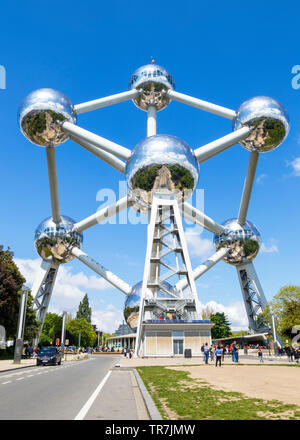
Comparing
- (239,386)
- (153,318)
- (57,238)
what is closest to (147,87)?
(57,238)

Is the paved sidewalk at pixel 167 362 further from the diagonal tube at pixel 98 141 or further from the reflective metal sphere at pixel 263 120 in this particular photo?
the reflective metal sphere at pixel 263 120

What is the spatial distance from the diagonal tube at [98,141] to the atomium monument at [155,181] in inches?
3.0

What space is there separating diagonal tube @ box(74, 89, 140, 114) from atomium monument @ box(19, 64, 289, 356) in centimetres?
8

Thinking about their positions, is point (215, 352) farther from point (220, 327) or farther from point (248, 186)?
point (220, 327)

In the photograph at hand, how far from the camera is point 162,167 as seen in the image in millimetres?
25422

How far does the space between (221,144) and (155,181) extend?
736cm

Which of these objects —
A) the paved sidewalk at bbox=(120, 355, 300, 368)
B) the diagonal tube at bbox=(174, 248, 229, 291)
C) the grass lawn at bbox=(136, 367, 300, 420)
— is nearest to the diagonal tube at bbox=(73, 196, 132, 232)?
the diagonal tube at bbox=(174, 248, 229, 291)

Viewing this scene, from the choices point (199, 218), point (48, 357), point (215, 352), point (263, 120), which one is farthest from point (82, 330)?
point (215, 352)

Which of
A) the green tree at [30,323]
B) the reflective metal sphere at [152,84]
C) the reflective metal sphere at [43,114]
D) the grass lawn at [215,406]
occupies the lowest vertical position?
the grass lawn at [215,406]

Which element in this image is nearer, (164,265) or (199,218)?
(164,265)

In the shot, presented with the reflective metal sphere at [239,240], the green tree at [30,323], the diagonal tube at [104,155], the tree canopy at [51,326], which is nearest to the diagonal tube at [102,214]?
the diagonal tube at [104,155]

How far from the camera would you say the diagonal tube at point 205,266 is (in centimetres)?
3238

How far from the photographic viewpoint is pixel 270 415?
20.2 feet
